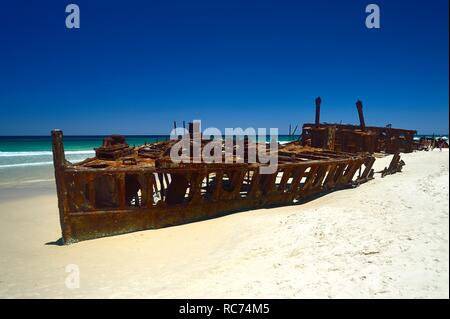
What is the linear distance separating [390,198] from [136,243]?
20.4 feet

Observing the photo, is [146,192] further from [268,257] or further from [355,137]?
[355,137]

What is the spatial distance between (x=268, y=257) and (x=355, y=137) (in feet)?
68.6

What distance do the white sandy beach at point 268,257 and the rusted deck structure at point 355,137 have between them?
10.1m

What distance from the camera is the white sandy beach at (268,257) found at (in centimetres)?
427

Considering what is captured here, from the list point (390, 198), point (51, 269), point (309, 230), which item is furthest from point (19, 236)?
point (390, 198)

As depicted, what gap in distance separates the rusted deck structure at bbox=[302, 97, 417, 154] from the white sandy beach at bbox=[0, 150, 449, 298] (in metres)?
10.1

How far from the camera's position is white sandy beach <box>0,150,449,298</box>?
4.27 m

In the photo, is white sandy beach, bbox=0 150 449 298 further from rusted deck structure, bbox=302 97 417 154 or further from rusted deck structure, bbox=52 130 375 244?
rusted deck structure, bbox=302 97 417 154

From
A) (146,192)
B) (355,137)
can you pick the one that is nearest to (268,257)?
(146,192)

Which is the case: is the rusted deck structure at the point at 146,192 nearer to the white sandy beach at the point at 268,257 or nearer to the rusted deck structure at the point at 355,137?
the white sandy beach at the point at 268,257

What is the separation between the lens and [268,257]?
5695mm

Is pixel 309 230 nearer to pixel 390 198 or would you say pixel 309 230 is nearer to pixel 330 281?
pixel 330 281

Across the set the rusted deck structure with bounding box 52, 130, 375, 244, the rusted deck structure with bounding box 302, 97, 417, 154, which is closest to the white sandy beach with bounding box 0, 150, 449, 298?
the rusted deck structure with bounding box 52, 130, 375, 244

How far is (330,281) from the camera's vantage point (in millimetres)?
4375
